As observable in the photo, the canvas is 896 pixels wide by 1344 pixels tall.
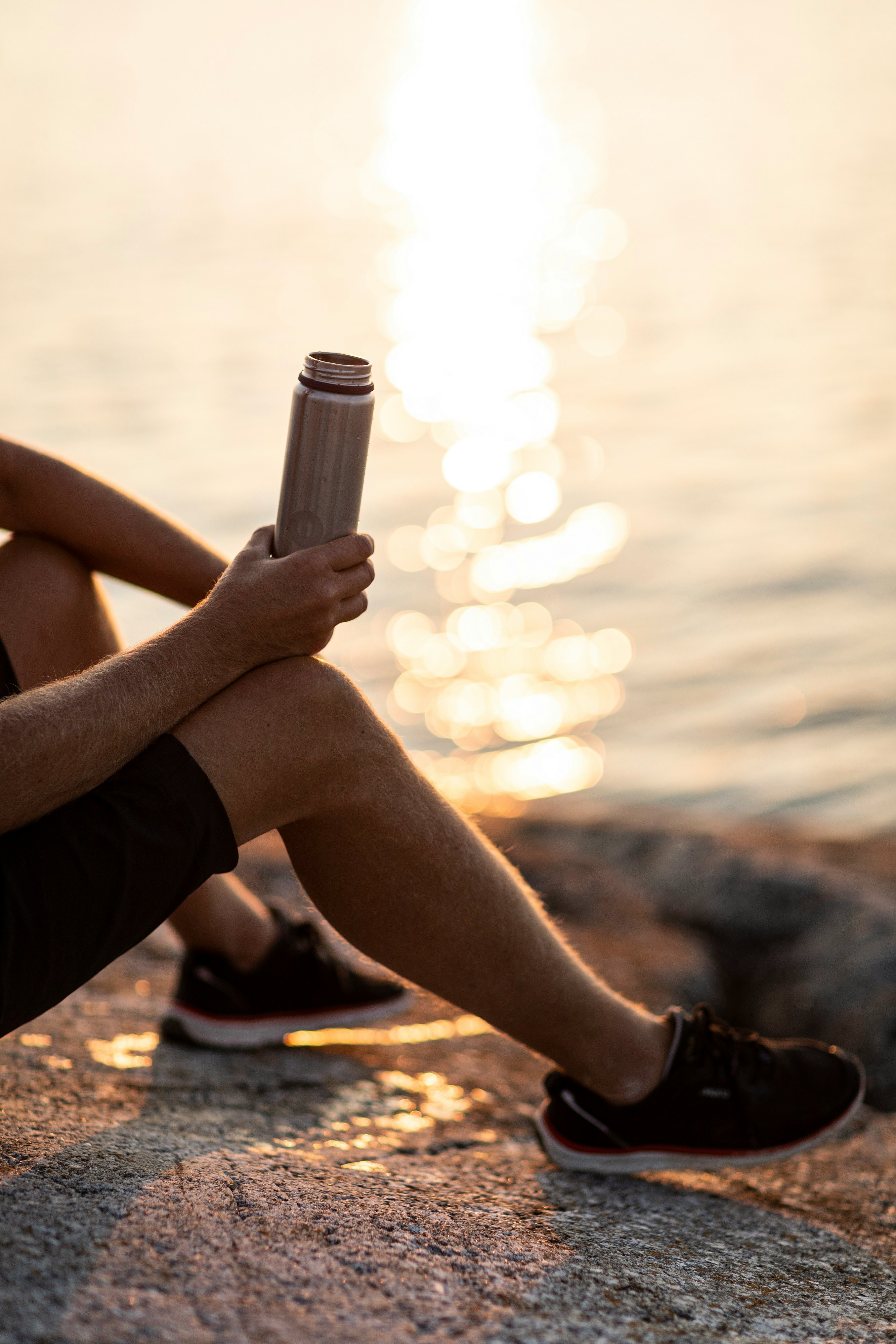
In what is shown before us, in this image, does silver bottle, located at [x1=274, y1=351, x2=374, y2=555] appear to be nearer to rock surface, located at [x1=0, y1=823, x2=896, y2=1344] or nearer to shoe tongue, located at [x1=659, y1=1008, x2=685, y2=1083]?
rock surface, located at [x1=0, y1=823, x2=896, y2=1344]

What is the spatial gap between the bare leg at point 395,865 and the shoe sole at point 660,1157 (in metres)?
0.16

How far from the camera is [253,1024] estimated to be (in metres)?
2.97

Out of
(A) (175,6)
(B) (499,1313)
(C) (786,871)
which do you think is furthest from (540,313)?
(A) (175,6)

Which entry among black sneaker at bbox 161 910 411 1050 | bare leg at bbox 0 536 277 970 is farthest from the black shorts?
black sneaker at bbox 161 910 411 1050

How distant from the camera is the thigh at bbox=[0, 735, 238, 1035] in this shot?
1.78m

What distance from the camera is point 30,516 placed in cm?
248

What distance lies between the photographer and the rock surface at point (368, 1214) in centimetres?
167

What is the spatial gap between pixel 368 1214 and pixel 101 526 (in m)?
1.35

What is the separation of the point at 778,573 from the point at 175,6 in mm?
57924

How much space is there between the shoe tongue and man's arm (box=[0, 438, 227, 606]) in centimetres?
123

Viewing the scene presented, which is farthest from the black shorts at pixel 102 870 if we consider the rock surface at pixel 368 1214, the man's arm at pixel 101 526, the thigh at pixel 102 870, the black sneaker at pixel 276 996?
the black sneaker at pixel 276 996

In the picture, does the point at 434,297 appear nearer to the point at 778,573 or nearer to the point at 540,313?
the point at 540,313

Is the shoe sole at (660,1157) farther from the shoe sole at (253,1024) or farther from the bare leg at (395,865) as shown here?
the shoe sole at (253,1024)

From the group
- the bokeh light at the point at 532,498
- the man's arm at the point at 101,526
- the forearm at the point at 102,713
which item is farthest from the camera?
the bokeh light at the point at 532,498
